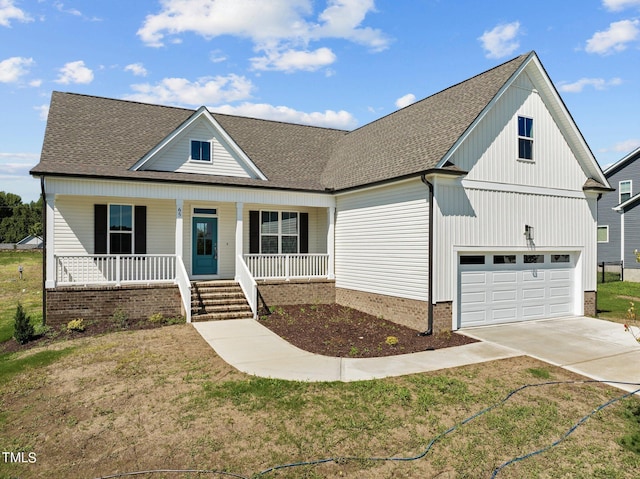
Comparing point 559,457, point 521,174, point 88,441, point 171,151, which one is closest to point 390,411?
point 559,457

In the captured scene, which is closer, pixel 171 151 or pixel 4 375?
pixel 4 375

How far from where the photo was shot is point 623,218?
26.6 m

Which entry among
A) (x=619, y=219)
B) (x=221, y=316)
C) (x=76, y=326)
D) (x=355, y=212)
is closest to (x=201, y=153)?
(x=355, y=212)

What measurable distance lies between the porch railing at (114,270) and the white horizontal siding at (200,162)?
10.2ft

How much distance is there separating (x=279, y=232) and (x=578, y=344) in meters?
10.3

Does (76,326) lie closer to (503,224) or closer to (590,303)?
(503,224)

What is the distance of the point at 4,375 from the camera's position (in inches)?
320

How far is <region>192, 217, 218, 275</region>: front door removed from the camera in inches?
609

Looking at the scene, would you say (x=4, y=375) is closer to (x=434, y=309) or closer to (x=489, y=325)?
(x=434, y=309)

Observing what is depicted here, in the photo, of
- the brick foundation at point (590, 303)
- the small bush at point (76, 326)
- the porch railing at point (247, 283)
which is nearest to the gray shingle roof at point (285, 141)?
the porch railing at point (247, 283)

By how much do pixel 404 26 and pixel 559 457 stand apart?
1263 cm

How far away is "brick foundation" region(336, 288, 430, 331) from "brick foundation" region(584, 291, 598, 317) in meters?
6.77

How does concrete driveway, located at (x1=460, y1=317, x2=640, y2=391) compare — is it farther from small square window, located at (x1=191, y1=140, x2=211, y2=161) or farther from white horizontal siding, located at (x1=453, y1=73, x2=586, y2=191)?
small square window, located at (x1=191, y1=140, x2=211, y2=161)

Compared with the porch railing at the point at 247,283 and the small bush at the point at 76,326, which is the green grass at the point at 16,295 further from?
the porch railing at the point at 247,283
